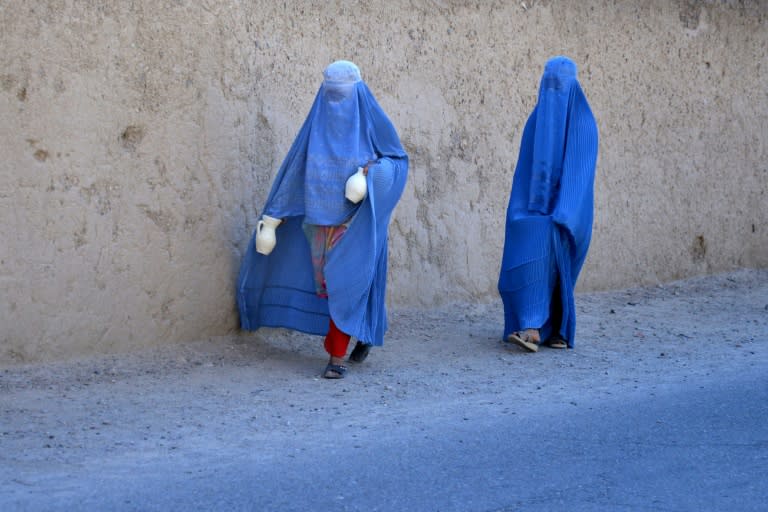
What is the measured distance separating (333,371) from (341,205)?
2.69 feet

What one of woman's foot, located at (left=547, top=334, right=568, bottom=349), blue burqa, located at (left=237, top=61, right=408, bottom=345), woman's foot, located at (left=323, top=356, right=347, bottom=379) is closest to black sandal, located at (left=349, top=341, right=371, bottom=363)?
blue burqa, located at (left=237, top=61, right=408, bottom=345)

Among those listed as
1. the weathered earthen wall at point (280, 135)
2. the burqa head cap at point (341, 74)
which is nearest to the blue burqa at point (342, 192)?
the burqa head cap at point (341, 74)

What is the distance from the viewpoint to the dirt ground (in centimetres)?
476

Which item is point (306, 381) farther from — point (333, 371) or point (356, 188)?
point (356, 188)

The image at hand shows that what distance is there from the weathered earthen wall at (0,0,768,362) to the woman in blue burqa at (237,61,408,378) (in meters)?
0.53

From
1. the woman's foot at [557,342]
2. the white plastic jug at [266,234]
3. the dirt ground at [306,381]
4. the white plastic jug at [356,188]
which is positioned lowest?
the dirt ground at [306,381]

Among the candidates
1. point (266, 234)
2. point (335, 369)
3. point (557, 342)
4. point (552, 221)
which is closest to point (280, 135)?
point (266, 234)

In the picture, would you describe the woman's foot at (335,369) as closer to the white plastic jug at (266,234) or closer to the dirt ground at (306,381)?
the dirt ground at (306,381)

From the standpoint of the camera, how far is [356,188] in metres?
5.82

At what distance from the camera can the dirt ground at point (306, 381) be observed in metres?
4.76

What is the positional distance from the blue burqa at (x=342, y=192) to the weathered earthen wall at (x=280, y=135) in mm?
529

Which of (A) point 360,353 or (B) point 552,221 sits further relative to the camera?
(B) point 552,221

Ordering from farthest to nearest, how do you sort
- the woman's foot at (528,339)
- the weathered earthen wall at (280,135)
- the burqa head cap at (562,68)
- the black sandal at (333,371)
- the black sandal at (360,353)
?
the burqa head cap at (562,68)
the woman's foot at (528,339)
the black sandal at (360,353)
the black sandal at (333,371)
the weathered earthen wall at (280,135)

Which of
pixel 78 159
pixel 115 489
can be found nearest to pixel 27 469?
pixel 115 489
